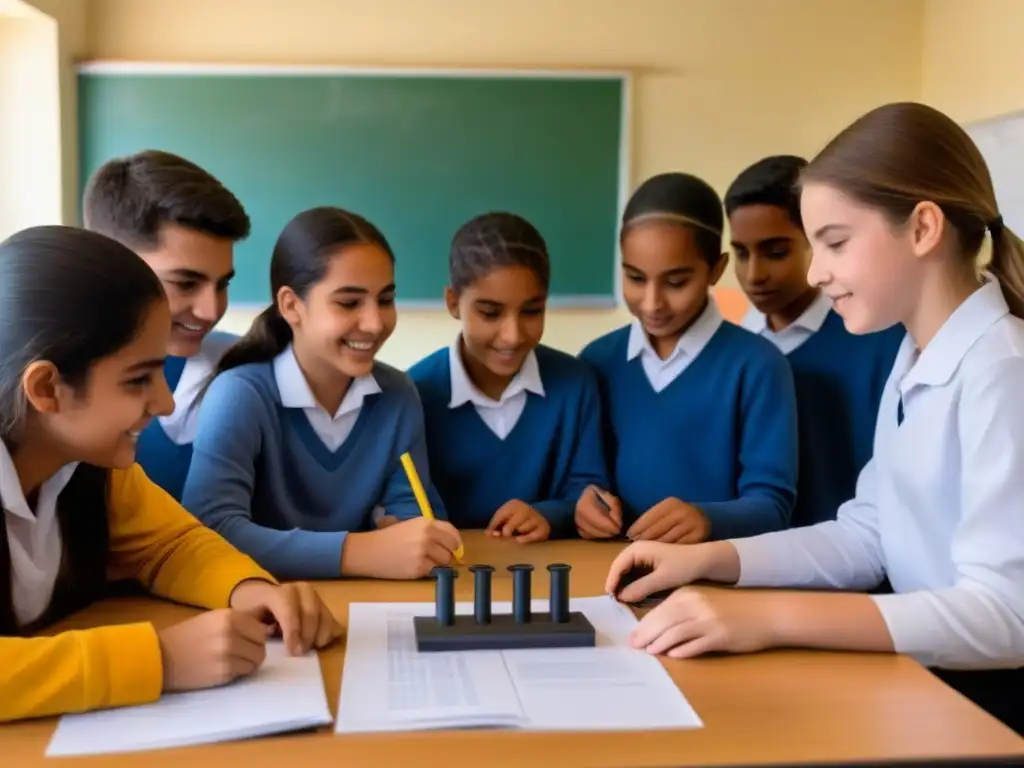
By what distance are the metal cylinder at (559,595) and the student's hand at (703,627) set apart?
2.9 inches

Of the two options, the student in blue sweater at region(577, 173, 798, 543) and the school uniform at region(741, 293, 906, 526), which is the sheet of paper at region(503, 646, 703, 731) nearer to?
the student in blue sweater at region(577, 173, 798, 543)

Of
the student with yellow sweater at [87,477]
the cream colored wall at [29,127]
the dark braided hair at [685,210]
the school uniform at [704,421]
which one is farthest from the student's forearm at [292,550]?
the cream colored wall at [29,127]

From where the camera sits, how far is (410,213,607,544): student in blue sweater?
5.80 feet

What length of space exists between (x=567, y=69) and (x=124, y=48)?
4.98ft

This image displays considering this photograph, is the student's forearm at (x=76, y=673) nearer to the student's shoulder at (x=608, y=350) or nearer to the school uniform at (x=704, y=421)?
the school uniform at (x=704, y=421)

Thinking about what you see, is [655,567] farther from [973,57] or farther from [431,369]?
[973,57]

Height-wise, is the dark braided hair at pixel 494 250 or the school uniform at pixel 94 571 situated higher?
the dark braided hair at pixel 494 250

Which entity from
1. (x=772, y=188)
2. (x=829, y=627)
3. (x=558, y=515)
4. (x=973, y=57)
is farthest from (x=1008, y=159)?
(x=829, y=627)

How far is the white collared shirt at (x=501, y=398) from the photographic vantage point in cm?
178

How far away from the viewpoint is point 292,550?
1.26m

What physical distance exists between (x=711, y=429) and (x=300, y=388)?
0.74 meters

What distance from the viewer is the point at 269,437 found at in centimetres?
144

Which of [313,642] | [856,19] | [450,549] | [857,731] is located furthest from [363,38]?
[857,731]

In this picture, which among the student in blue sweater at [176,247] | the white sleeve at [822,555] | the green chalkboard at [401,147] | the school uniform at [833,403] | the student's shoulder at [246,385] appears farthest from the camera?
the green chalkboard at [401,147]
